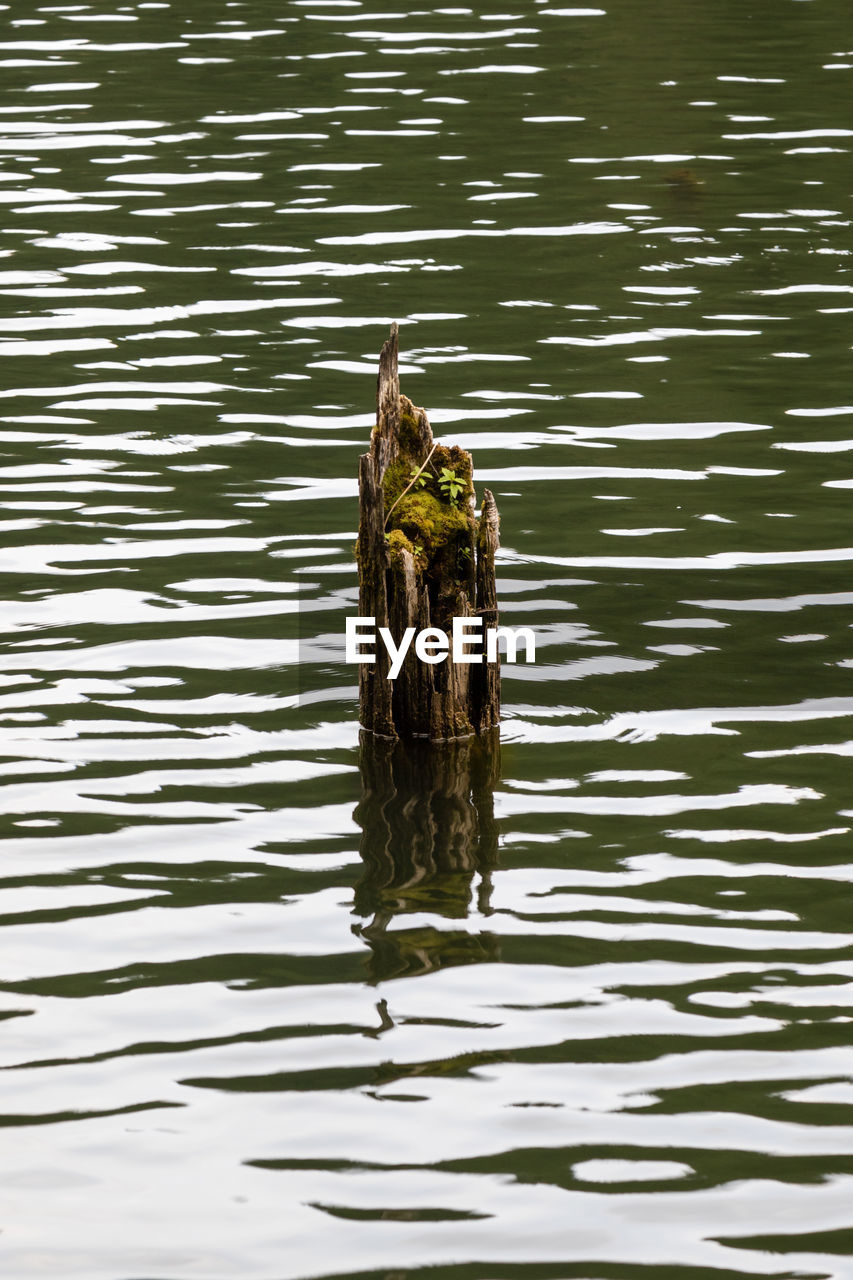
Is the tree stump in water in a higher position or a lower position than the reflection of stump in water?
higher

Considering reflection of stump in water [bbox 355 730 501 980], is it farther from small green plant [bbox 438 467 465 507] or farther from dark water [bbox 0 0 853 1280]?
small green plant [bbox 438 467 465 507]

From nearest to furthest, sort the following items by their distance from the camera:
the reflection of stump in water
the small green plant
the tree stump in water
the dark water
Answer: the dark water → the reflection of stump in water → the tree stump in water → the small green plant

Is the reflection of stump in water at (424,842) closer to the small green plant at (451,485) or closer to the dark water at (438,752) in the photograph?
the dark water at (438,752)

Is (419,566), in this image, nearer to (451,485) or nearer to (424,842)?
(451,485)

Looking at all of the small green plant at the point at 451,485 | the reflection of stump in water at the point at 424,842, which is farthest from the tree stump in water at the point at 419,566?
the reflection of stump in water at the point at 424,842

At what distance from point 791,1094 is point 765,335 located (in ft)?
30.2

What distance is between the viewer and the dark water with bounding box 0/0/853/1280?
17.9 feet

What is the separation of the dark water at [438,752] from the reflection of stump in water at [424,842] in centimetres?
3

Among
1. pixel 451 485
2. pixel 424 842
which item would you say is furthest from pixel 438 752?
pixel 451 485

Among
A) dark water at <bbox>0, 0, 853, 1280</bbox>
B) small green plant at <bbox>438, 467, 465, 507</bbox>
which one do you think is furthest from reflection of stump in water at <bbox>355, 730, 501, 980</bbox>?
small green plant at <bbox>438, 467, 465, 507</bbox>

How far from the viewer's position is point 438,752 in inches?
321

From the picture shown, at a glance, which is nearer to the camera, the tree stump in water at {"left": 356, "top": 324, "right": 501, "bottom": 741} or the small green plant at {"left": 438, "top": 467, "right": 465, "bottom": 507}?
the tree stump in water at {"left": 356, "top": 324, "right": 501, "bottom": 741}

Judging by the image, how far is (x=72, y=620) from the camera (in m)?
9.65

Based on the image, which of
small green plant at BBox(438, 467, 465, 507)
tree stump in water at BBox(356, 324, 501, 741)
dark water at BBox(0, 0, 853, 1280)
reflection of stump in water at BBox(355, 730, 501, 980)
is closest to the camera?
dark water at BBox(0, 0, 853, 1280)
